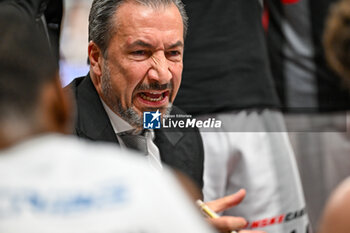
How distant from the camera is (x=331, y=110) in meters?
2.10

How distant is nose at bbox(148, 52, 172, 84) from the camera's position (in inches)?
74.6

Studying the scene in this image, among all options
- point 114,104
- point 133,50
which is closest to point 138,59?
point 133,50

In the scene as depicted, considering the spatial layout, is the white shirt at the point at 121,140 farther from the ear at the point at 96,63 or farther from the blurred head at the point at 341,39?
the blurred head at the point at 341,39

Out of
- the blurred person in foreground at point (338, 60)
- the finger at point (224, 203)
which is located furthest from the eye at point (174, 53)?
the blurred person in foreground at point (338, 60)

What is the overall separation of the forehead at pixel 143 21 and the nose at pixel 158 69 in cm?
5

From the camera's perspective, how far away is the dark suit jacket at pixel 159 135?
1.88 meters

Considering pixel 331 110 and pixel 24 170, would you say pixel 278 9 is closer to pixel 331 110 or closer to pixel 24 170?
pixel 331 110

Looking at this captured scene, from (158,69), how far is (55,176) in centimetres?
92

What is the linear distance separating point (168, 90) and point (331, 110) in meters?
0.49

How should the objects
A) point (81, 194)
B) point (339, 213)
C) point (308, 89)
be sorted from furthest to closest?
1. point (308, 89)
2. point (339, 213)
3. point (81, 194)

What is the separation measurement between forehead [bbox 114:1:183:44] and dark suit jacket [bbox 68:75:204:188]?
168mm

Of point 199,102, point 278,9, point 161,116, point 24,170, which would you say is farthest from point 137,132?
point 24,170

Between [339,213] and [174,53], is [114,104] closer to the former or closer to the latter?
[174,53]

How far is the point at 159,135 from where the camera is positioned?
6.47 ft
